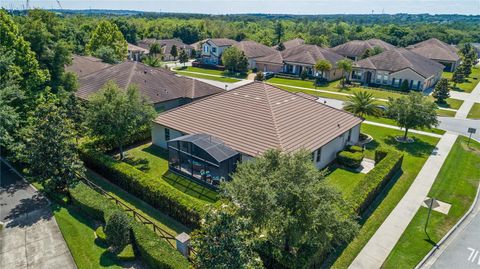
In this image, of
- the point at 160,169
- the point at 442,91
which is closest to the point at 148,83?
the point at 160,169

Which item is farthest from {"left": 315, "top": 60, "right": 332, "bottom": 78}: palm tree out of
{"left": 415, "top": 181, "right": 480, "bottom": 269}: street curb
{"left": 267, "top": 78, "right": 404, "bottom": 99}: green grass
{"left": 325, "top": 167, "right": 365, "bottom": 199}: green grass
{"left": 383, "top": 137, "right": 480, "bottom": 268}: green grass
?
{"left": 415, "top": 181, "right": 480, "bottom": 269}: street curb

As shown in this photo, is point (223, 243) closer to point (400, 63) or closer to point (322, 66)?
point (322, 66)

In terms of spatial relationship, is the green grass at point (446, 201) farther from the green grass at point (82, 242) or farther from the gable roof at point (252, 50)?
the gable roof at point (252, 50)

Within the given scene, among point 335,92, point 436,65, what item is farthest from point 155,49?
point 436,65

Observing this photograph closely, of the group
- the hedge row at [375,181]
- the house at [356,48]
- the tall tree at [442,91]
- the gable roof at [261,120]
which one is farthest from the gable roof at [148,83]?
the house at [356,48]

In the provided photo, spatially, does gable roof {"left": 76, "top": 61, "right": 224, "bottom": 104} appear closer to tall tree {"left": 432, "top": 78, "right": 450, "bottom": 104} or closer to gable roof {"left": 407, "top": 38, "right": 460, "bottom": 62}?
tall tree {"left": 432, "top": 78, "right": 450, "bottom": 104}

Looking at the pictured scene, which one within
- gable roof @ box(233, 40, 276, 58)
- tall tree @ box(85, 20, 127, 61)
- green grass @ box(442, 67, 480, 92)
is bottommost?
green grass @ box(442, 67, 480, 92)
